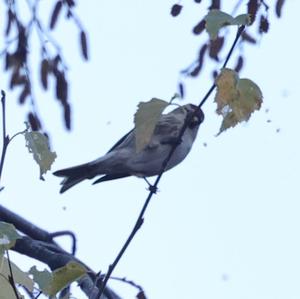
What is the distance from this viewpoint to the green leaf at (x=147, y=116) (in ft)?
5.48

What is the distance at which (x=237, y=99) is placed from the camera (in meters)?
1.68

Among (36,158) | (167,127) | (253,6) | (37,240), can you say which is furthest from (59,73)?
(36,158)

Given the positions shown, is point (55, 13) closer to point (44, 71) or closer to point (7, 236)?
point (44, 71)

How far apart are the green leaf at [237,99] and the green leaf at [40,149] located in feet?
0.93

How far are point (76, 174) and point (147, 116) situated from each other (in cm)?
204

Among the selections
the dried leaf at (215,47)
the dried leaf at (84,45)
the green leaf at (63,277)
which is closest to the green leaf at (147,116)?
the green leaf at (63,277)

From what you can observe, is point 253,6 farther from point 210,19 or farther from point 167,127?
point 210,19

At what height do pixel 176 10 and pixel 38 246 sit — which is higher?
pixel 176 10

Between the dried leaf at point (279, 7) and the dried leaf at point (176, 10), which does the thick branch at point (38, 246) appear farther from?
the dried leaf at point (279, 7)

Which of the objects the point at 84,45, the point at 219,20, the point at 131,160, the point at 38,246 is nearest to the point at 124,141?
the point at 131,160

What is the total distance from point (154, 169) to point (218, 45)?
508mm

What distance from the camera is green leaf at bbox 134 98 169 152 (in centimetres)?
167

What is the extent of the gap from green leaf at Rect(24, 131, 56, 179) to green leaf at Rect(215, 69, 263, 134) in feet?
0.93

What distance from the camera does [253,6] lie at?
10.4ft
